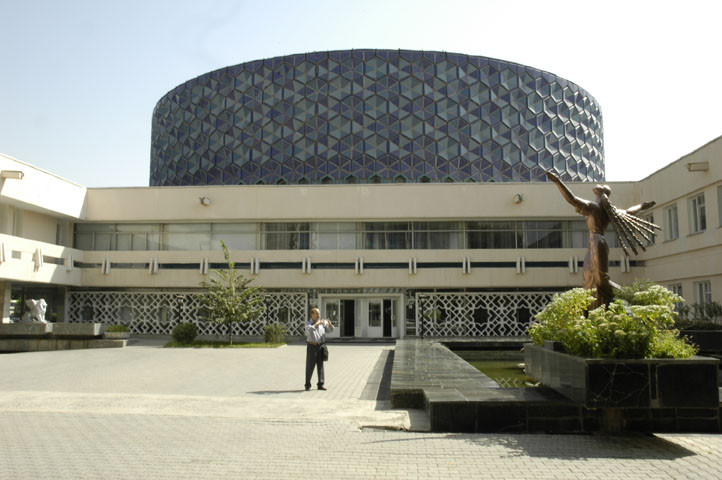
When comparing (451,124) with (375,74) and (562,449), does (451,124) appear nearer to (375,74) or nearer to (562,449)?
(375,74)

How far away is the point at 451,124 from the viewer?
164 feet

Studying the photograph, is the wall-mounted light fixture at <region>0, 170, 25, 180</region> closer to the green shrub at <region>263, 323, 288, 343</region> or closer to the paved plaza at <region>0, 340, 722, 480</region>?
the green shrub at <region>263, 323, 288, 343</region>

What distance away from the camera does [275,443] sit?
7.53m

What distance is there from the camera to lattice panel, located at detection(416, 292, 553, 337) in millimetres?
32156

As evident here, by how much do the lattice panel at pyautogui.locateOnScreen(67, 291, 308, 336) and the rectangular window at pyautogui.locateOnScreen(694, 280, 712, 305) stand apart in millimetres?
18064

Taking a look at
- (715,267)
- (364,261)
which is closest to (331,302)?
(364,261)

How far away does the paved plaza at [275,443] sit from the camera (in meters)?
6.31

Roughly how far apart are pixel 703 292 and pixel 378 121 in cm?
2944

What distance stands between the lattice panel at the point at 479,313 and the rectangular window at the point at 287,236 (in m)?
6.92

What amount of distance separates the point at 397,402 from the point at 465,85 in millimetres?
43719

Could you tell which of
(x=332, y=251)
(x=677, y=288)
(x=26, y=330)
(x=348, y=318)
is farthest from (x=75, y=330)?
(x=677, y=288)

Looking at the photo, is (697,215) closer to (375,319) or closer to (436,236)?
(436,236)

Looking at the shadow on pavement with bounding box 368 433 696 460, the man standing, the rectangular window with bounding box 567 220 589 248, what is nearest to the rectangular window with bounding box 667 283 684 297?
the rectangular window with bounding box 567 220 589 248

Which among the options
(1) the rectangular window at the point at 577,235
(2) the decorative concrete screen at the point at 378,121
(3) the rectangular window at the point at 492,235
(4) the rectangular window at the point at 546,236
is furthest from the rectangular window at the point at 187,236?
(1) the rectangular window at the point at 577,235
